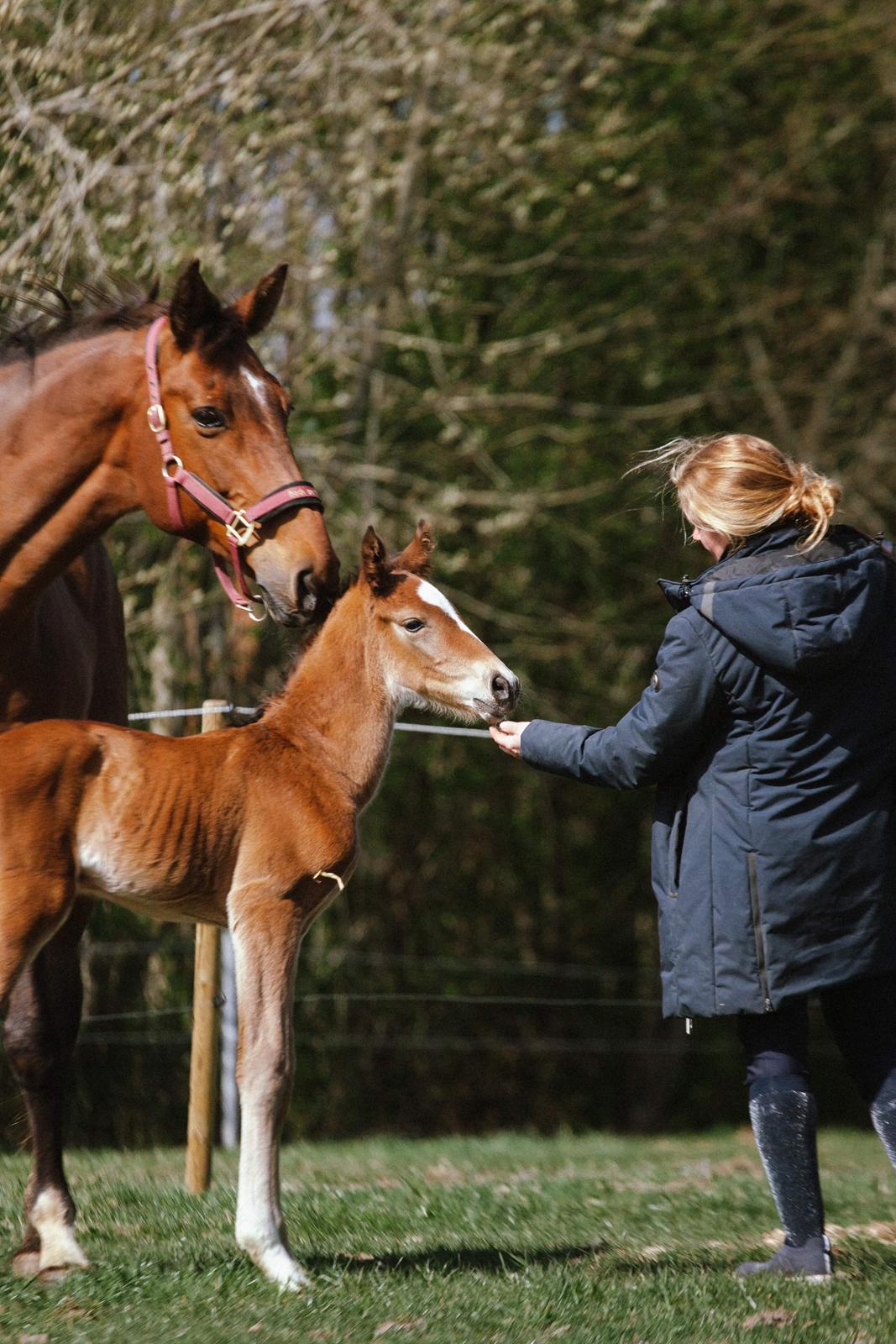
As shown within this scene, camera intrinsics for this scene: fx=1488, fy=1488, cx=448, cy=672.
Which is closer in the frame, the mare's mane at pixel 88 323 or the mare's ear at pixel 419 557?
the mare's mane at pixel 88 323

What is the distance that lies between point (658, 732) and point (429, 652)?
27.5 inches

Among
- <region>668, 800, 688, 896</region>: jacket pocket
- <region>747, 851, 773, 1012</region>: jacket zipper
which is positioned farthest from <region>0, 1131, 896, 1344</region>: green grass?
<region>668, 800, 688, 896</region>: jacket pocket

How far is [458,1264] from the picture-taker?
4.21 meters

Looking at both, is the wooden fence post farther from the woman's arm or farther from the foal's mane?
the woman's arm

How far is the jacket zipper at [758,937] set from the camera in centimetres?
369

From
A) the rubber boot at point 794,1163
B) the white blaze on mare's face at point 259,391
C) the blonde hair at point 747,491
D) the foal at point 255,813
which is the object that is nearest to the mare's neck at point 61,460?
the white blaze on mare's face at point 259,391

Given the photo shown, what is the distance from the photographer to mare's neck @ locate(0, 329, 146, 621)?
3.99 meters

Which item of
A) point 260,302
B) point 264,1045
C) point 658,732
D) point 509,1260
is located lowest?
point 509,1260

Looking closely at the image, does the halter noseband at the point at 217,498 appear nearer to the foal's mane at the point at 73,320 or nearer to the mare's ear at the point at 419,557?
the foal's mane at the point at 73,320

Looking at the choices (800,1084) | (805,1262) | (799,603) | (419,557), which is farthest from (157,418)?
(805,1262)

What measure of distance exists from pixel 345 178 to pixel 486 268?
2080mm

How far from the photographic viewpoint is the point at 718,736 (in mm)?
3924

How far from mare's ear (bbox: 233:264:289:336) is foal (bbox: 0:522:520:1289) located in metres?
0.74

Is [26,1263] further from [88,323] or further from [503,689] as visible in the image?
[88,323]
